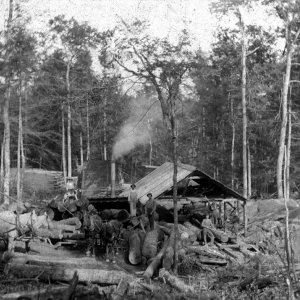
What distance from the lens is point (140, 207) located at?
2055cm

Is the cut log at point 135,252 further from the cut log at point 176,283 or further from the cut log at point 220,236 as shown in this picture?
the cut log at point 220,236

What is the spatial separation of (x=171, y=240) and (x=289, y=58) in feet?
68.5

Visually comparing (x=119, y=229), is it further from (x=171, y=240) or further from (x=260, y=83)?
(x=260, y=83)

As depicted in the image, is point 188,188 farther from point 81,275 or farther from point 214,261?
point 81,275

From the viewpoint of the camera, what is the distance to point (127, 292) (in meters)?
10.8

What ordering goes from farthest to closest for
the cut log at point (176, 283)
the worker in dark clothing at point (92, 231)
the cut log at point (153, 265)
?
the worker in dark clothing at point (92, 231), the cut log at point (153, 265), the cut log at point (176, 283)

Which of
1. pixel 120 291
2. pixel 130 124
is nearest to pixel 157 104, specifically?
pixel 130 124

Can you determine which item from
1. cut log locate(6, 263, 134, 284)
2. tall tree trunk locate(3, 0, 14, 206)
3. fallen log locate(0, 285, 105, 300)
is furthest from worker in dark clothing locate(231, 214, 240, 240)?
tall tree trunk locate(3, 0, 14, 206)

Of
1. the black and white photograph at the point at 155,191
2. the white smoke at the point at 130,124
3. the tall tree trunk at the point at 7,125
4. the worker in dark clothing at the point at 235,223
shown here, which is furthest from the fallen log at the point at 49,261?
the tall tree trunk at the point at 7,125

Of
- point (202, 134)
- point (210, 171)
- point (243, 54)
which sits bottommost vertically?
point (210, 171)

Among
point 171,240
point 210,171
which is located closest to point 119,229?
point 171,240

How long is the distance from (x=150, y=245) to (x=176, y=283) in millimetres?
3841

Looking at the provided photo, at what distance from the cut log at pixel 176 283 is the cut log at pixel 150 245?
8.85 feet

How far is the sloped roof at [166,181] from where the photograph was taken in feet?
66.6
